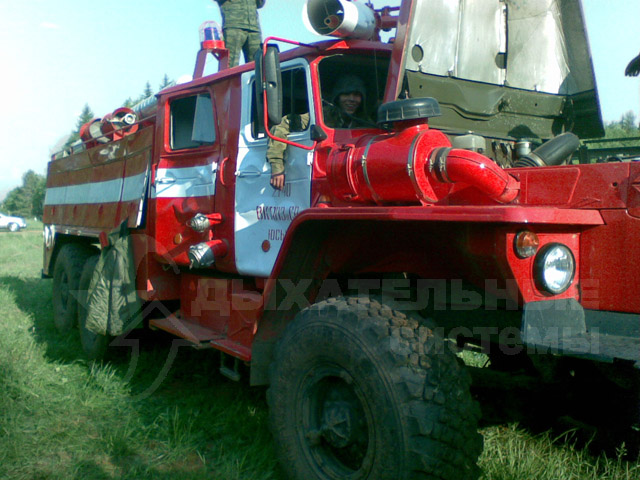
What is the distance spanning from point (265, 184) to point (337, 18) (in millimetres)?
1057

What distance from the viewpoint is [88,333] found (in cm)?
552

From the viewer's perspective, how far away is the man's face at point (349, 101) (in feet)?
11.8

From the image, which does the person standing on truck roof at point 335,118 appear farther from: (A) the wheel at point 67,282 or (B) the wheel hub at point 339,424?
(A) the wheel at point 67,282

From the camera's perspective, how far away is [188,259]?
4.36 meters

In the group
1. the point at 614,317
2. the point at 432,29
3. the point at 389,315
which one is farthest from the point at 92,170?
the point at 614,317

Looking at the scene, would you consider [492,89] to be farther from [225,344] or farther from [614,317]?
[225,344]

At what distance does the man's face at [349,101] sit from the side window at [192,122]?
1.17 metres

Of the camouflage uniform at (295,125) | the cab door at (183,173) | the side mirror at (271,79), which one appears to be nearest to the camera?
the side mirror at (271,79)

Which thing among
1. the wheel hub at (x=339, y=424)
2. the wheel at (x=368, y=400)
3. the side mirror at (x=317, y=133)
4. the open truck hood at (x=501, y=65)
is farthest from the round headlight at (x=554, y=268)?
the side mirror at (x=317, y=133)

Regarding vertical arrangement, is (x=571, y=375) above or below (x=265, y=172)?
below

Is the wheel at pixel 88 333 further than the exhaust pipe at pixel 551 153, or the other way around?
the wheel at pixel 88 333

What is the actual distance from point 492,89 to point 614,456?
2.13 meters

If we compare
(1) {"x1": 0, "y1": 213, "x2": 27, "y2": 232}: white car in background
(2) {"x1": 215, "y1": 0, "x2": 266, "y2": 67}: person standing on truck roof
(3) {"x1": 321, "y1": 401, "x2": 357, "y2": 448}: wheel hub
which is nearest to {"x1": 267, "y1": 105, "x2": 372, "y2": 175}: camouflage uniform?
(3) {"x1": 321, "y1": 401, "x2": 357, "y2": 448}: wheel hub

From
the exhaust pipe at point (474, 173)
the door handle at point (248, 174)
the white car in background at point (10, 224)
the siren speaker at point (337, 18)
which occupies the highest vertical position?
the white car in background at point (10, 224)
